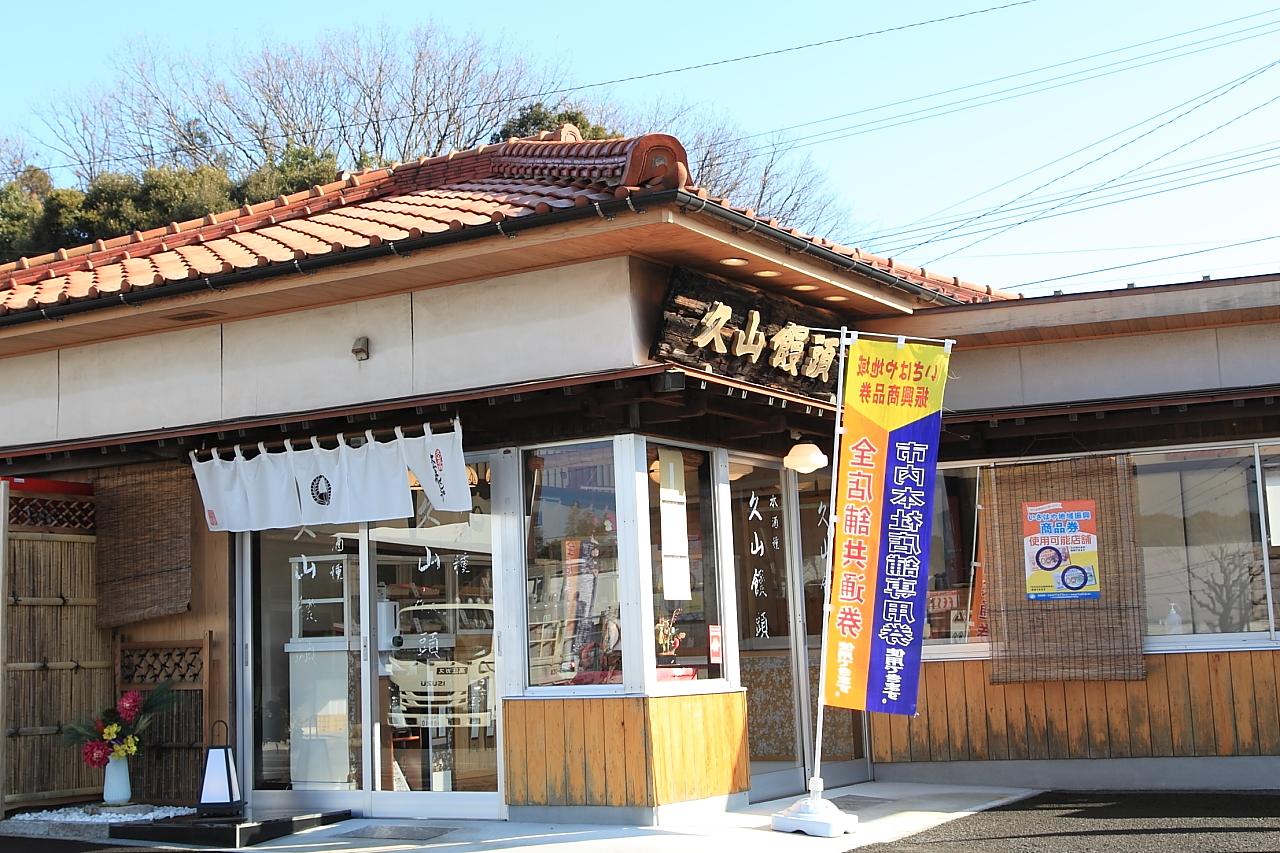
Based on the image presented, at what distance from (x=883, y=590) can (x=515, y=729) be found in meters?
2.47

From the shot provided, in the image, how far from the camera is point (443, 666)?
8.80m

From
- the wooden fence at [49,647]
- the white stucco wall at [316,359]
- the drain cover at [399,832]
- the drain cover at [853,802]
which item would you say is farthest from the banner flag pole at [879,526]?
the wooden fence at [49,647]

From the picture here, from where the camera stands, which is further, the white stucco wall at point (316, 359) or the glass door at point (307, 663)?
the glass door at point (307, 663)

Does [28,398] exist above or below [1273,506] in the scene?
above

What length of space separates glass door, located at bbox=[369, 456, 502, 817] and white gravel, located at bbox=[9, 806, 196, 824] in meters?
1.46

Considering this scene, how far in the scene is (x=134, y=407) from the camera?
9.88 meters

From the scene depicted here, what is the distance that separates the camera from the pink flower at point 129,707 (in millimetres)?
9438

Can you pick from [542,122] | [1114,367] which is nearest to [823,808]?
[1114,367]

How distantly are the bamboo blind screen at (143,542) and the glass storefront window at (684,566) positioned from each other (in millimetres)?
3725

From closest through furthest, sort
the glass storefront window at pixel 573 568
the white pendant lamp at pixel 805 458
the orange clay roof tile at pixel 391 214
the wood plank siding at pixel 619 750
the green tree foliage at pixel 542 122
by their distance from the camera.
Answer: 1. the orange clay roof tile at pixel 391 214
2. the wood plank siding at pixel 619 750
3. the glass storefront window at pixel 573 568
4. the white pendant lamp at pixel 805 458
5. the green tree foliage at pixel 542 122

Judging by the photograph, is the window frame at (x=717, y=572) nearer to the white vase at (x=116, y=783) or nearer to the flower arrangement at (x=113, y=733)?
the flower arrangement at (x=113, y=733)

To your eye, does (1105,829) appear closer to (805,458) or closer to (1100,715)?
(1100,715)

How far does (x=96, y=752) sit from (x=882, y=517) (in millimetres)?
5814

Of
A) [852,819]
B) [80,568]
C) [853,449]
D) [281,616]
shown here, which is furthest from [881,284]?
[80,568]
